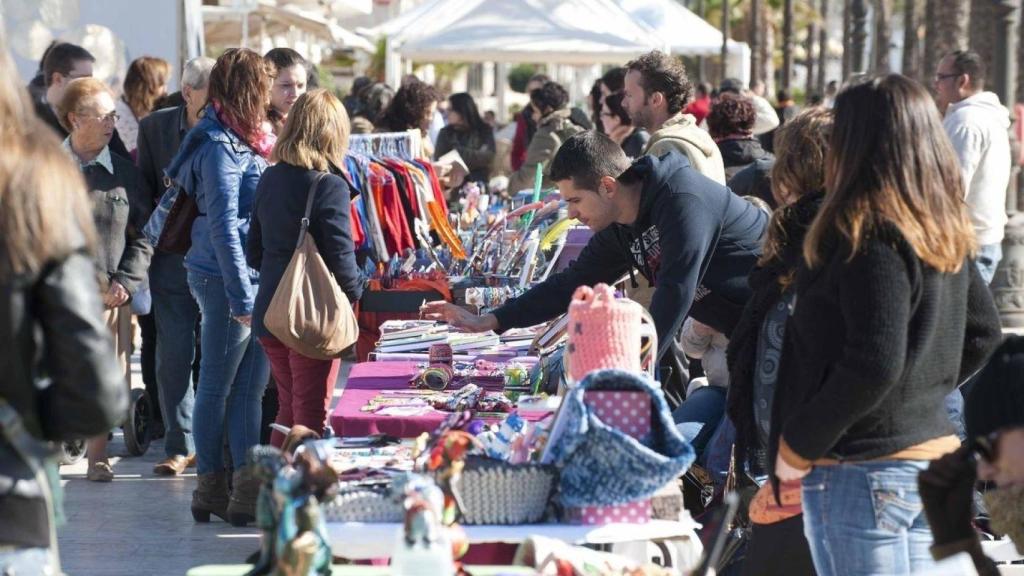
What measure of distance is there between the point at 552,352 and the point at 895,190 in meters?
2.36

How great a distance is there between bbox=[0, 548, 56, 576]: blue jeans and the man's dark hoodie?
259cm

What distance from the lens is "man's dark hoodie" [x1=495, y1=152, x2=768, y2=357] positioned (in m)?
4.91

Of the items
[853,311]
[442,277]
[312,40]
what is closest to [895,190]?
[853,311]

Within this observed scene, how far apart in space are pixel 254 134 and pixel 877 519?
3.70m

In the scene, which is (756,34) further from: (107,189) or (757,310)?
(757,310)

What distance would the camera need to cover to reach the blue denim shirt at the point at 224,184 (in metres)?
6.09

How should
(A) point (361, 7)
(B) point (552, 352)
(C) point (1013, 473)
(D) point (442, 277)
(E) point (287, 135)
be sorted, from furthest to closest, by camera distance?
1. (A) point (361, 7)
2. (D) point (442, 277)
3. (E) point (287, 135)
4. (B) point (552, 352)
5. (C) point (1013, 473)

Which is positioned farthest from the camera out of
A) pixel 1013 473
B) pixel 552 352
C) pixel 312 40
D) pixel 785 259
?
pixel 312 40

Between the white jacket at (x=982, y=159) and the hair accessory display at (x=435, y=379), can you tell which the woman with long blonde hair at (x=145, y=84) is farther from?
the white jacket at (x=982, y=159)

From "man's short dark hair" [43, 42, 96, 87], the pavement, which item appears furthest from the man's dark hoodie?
"man's short dark hair" [43, 42, 96, 87]

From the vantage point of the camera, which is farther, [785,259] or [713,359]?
[713,359]

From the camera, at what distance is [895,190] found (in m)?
3.26

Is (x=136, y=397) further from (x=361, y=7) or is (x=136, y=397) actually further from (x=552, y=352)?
(x=361, y=7)

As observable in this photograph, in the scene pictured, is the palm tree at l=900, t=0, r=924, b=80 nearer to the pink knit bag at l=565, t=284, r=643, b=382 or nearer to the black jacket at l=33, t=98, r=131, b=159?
the black jacket at l=33, t=98, r=131, b=159
